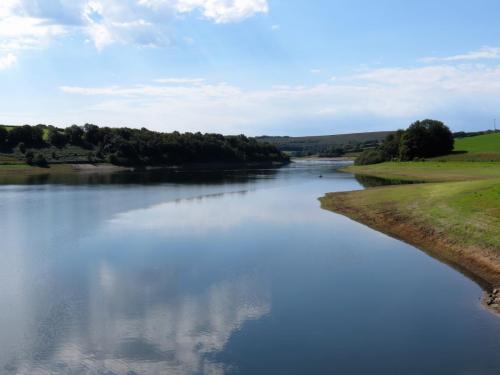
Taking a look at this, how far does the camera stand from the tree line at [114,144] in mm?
133625

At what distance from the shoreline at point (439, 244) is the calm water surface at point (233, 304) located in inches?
27.7

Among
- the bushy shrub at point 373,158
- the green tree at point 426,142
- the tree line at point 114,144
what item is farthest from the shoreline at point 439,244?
the tree line at point 114,144

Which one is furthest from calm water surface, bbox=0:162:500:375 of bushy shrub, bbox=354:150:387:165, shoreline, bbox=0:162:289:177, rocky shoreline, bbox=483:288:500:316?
bushy shrub, bbox=354:150:387:165

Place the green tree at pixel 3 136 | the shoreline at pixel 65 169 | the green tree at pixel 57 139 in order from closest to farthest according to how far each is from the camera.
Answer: the shoreline at pixel 65 169, the green tree at pixel 3 136, the green tree at pixel 57 139

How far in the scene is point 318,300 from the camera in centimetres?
1964

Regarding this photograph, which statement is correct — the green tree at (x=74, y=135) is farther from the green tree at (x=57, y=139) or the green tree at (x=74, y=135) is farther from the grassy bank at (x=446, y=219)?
the grassy bank at (x=446, y=219)

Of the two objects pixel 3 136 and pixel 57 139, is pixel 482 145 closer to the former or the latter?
pixel 57 139

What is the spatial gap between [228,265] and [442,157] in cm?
8874

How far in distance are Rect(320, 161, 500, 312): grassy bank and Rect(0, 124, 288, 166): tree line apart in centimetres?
9446

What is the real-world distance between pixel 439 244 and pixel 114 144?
12203cm

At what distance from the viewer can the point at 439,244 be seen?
29531 millimetres

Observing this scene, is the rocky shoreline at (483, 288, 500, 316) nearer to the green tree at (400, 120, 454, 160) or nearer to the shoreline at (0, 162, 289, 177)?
the green tree at (400, 120, 454, 160)

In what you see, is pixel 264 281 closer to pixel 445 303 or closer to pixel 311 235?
pixel 445 303

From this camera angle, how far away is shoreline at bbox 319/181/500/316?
2238 cm
